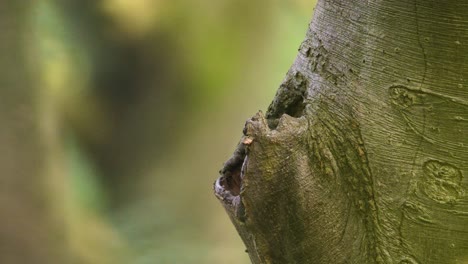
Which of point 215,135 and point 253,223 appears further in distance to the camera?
point 215,135

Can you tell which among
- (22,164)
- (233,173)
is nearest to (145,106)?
(22,164)

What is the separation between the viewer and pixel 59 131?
0.83 metres

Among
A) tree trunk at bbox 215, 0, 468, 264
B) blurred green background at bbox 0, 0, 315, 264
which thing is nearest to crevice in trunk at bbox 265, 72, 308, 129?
tree trunk at bbox 215, 0, 468, 264

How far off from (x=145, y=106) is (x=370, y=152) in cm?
58

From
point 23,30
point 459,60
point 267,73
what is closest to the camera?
point 459,60

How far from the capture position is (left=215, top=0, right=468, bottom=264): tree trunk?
31cm

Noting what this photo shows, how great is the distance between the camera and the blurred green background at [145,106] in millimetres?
810

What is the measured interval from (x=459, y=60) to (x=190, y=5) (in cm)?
62

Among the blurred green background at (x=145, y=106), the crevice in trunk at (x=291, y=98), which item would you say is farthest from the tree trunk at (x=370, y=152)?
the blurred green background at (x=145, y=106)

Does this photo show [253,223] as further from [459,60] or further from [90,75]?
[90,75]

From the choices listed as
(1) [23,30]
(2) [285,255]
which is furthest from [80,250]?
(2) [285,255]

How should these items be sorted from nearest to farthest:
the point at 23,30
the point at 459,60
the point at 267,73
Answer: the point at 459,60, the point at 23,30, the point at 267,73

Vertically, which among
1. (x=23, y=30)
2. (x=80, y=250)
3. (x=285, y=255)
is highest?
(x=23, y=30)

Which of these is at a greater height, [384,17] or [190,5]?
[190,5]
